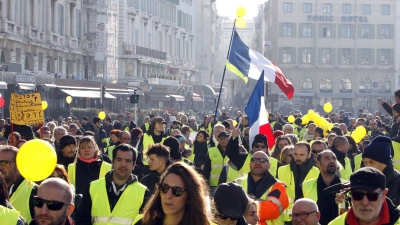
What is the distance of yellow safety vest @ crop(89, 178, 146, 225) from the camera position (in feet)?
22.0

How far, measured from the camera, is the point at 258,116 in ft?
43.5

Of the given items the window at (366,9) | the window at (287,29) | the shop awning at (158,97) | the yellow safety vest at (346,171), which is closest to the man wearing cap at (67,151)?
the yellow safety vest at (346,171)

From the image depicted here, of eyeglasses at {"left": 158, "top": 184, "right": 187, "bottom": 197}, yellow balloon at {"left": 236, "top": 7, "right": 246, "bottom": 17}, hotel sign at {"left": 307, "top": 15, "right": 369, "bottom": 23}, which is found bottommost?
eyeglasses at {"left": 158, "top": 184, "right": 187, "bottom": 197}

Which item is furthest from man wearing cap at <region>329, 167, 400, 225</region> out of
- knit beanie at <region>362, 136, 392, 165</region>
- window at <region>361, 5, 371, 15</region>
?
window at <region>361, 5, 371, 15</region>

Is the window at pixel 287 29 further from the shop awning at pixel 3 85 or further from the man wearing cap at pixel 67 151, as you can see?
the man wearing cap at pixel 67 151

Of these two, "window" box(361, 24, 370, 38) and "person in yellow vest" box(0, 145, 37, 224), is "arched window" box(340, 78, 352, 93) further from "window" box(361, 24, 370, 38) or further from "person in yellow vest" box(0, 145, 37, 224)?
"person in yellow vest" box(0, 145, 37, 224)

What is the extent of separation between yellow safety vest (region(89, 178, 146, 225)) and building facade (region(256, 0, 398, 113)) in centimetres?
7648

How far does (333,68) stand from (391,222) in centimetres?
7945

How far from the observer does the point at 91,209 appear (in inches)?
266

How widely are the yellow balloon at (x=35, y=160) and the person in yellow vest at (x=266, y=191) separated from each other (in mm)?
1866

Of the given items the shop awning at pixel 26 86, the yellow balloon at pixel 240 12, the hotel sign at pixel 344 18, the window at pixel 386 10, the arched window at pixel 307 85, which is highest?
the window at pixel 386 10

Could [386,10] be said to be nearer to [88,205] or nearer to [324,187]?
[324,187]

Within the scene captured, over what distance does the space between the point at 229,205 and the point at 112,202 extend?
6.83ft

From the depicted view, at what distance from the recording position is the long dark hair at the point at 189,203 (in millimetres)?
4609
